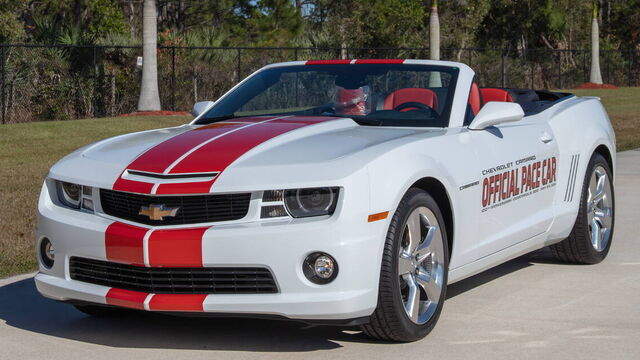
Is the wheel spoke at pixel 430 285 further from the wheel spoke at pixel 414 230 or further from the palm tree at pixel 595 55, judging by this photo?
the palm tree at pixel 595 55

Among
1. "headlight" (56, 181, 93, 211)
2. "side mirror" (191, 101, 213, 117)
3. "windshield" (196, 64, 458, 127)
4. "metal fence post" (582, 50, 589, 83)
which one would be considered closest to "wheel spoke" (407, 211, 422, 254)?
"windshield" (196, 64, 458, 127)

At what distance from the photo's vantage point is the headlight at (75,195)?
5840 millimetres

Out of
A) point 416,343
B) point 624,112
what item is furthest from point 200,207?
point 624,112

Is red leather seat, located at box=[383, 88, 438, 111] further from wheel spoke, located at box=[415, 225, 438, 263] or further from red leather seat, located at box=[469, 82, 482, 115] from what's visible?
wheel spoke, located at box=[415, 225, 438, 263]

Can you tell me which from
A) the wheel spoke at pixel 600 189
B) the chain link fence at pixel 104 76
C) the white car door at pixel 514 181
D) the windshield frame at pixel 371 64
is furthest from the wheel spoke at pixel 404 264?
the chain link fence at pixel 104 76

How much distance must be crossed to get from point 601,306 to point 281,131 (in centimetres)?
215

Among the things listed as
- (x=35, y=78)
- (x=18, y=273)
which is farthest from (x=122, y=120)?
(x=18, y=273)

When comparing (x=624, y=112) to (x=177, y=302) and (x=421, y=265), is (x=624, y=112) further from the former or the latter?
(x=177, y=302)

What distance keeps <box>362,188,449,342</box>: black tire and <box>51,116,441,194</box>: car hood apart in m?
0.31

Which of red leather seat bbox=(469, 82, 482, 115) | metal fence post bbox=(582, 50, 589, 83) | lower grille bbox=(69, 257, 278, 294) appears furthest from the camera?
metal fence post bbox=(582, 50, 589, 83)

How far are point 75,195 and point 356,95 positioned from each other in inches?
72.0

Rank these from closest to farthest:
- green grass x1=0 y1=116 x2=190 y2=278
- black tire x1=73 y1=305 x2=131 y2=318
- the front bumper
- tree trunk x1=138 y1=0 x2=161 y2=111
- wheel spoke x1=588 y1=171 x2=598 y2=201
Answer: the front bumper < black tire x1=73 y1=305 x2=131 y2=318 < wheel spoke x1=588 y1=171 x2=598 y2=201 < green grass x1=0 y1=116 x2=190 y2=278 < tree trunk x1=138 y1=0 x2=161 y2=111

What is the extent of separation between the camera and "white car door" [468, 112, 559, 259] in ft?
21.6

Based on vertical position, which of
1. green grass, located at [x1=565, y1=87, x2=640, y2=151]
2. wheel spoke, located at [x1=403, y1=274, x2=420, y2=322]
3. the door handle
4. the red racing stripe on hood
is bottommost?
green grass, located at [x1=565, y1=87, x2=640, y2=151]
